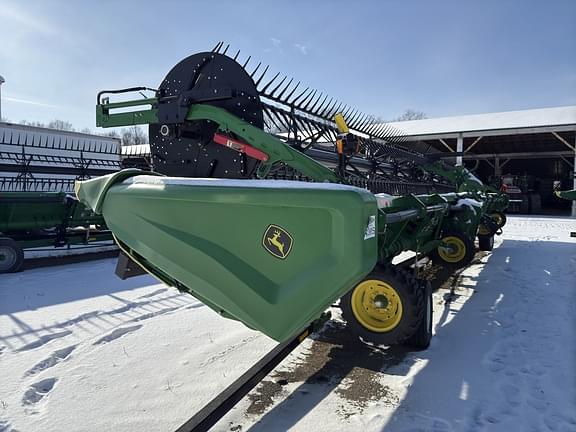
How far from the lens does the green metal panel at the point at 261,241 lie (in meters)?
1.62

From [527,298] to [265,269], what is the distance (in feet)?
13.8

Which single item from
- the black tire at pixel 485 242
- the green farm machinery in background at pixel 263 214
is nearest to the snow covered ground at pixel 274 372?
A: the green farm machinery in background at pixel 263 214

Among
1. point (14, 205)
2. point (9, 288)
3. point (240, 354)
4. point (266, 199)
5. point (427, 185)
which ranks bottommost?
point (9, 288)

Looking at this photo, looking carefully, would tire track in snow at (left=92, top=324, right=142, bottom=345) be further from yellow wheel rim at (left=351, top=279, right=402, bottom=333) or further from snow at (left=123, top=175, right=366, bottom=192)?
yellow wheel rim at (left=351, top=279, right=402, bottom=333)

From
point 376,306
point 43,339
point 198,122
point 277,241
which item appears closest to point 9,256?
point 43,339

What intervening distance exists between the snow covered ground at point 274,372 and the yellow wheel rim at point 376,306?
0.21 metres

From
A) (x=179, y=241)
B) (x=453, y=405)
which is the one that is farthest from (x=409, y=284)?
(x=179, y=241)

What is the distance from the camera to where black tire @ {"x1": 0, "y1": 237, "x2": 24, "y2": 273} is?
578 centimetres

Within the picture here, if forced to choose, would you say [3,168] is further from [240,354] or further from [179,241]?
[179,241]

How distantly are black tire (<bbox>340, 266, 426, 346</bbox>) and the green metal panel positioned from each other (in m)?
1.40

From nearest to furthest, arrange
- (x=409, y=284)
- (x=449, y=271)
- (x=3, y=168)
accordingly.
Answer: (x=409, y=284) < (x=449, y=271) < (x=3, y=168)

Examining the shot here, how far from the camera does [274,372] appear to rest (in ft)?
9.20

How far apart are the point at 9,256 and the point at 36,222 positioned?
0.97m

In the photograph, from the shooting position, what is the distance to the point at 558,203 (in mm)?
27828
